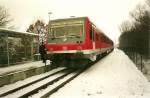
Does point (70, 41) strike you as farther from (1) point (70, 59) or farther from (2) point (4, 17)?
(2) point (4, 17)

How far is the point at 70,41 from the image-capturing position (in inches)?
613

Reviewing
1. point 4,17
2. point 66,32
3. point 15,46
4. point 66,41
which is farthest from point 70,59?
point 4,17

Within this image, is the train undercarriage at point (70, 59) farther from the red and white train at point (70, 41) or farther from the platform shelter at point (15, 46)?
the platform shelter at point (15, 46)

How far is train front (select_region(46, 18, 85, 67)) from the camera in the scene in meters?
15.5

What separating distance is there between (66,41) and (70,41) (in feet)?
0.84

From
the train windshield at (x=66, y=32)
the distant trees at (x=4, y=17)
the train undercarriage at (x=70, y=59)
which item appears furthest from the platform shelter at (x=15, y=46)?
the distant trees at (x=4, y=17)

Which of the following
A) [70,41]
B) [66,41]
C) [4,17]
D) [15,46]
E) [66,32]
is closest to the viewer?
[70,41]

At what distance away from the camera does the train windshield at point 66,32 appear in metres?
15.6

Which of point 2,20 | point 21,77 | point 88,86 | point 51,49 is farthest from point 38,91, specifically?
point 2,20

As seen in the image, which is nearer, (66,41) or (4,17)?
(66,41)

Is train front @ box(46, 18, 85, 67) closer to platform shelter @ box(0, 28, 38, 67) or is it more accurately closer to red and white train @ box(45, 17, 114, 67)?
red and white train @ box(45, 17, 114, 67)

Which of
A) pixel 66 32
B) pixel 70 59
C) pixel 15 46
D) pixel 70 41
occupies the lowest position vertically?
pixel 70 59

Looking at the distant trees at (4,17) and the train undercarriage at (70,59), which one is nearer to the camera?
the train undercarriage at (70,59)

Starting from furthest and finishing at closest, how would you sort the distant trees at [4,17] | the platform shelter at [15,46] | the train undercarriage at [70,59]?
the distant trees at [4,17] < the platform shelter at [15,46] < the train undercarriage at [70,59]
